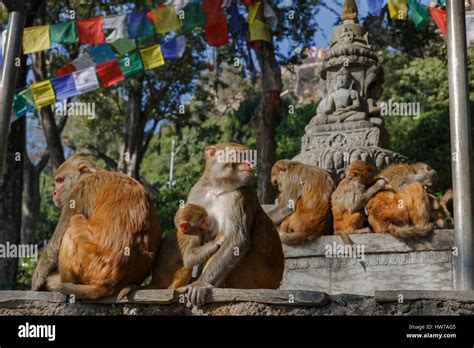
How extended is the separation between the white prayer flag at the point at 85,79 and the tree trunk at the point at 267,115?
3949 mm

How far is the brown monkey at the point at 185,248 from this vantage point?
16.1ft

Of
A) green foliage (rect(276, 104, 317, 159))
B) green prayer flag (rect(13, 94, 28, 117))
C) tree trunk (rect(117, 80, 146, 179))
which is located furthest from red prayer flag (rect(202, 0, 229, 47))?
green foliage (rect(276, 104, 317, 159))

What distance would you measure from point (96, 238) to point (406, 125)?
55.5 feet

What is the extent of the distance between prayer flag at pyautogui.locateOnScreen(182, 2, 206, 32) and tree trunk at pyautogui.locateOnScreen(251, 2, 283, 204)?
97.8 inches

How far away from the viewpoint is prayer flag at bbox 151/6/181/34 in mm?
11742

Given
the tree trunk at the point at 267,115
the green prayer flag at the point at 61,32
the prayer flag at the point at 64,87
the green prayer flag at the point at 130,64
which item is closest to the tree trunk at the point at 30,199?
the tree trunk at the point at 267,115

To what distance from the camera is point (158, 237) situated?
500 centimetres

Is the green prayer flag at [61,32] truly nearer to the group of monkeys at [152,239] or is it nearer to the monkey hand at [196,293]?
the group of monkeys at [152,239]

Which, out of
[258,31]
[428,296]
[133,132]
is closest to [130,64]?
[258,31]

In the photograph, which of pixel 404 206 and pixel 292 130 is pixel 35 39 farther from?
pixel 292 130
